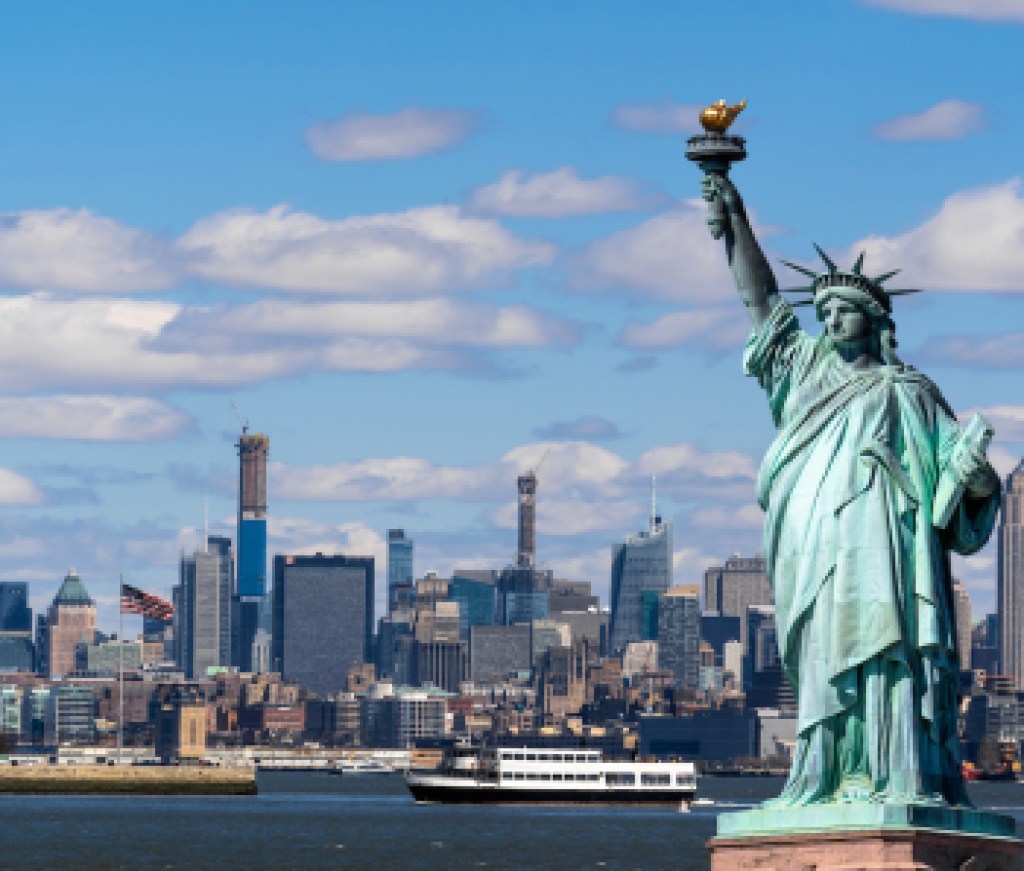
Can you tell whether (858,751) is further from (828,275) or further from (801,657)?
(828,275)

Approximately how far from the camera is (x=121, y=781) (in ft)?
555

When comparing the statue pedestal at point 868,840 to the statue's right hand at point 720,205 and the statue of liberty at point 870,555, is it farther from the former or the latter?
the statue's right hand at point 720,205

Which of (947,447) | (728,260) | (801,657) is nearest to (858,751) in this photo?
(801,657)

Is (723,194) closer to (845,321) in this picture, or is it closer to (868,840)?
(845,321)

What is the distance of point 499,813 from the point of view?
130 meters

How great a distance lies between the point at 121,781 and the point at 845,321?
152 m

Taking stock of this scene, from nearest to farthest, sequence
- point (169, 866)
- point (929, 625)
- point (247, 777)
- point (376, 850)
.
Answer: point (929, 625) < point (169, 866) < point (376, 850) < point (247, 777)

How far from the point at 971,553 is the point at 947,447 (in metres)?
0.70

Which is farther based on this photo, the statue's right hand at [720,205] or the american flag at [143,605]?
the american flag at [143,605]

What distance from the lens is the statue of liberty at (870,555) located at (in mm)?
19734

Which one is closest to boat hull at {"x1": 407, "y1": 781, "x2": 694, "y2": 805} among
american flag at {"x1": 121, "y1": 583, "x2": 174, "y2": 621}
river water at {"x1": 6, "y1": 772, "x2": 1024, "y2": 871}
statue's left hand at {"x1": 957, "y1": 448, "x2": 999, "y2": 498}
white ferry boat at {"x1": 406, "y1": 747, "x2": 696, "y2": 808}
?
white ferry boat at {"x1": 406, "y1": 747, "x2": 696, "y2": 808}

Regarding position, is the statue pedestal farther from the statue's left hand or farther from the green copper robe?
the statue's left hand

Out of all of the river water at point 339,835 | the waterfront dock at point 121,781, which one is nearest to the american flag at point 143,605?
the river water at point 339,835

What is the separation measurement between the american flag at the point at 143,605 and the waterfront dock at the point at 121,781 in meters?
44.8
